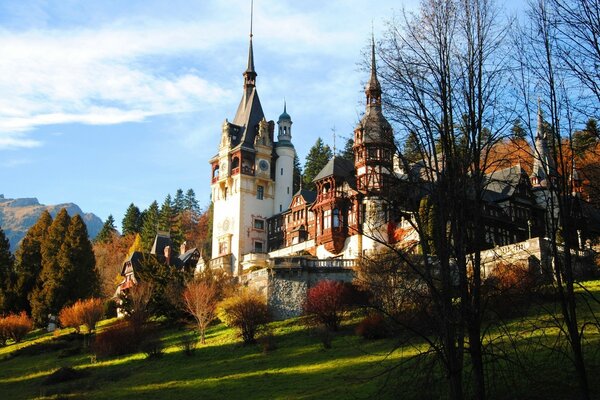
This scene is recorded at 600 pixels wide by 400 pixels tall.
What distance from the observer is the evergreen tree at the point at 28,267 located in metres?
65.4

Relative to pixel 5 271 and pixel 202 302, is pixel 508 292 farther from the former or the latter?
pixel 5 271

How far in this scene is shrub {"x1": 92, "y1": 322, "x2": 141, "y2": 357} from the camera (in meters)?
46.8

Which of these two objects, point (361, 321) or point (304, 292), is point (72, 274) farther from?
point (361, 321)

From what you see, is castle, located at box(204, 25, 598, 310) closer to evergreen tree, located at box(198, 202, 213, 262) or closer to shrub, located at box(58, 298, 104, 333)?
shrub, located at box(58, 298, 104, 333)

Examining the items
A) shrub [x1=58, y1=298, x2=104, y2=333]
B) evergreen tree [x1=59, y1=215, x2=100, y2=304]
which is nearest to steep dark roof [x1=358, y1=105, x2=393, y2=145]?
shrub [x1=58, y1=298, x2=104, y2=333]

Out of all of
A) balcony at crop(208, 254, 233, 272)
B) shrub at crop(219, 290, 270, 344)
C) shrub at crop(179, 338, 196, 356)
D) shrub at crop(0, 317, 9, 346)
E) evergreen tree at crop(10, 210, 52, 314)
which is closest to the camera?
shrub at crop(179, 338, 196, 356)

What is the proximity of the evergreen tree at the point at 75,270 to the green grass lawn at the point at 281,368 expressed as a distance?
12.6 m

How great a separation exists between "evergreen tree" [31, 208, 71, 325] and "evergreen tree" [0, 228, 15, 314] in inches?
102

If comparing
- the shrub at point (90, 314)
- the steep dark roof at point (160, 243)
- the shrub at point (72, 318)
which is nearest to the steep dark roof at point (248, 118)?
the steep dark roof at point (160, 243)

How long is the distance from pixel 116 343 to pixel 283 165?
35048 mm

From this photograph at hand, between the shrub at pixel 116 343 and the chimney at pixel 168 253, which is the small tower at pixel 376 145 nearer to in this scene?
the shrub at pixel 116 343

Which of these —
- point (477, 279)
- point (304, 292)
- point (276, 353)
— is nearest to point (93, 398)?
point (276, 353)

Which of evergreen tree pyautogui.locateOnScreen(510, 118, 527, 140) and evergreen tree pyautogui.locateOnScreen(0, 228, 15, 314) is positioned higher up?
evergreen tree pyautogui.locateOnScreen(0, 228, 15, 314)

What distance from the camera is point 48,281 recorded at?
64.4m
